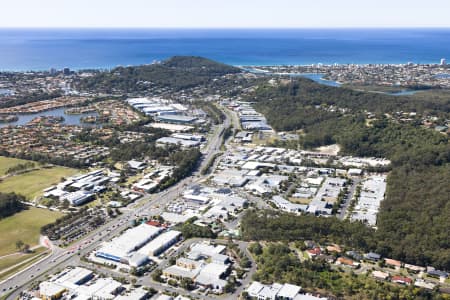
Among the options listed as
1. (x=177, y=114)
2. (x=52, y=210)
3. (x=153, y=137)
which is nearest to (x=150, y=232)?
(x=52, y=210)

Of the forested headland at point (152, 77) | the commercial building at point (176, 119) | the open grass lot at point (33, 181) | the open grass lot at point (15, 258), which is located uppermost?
the forested headland at point (152, 77)

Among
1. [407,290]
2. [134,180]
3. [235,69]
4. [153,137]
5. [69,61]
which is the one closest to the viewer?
[407,290]

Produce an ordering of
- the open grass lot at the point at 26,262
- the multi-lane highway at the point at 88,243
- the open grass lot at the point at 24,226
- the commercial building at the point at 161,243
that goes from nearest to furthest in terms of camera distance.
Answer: the multi-lane highway at the point at 88,243 → the open grass lot at the point at 26,262 → the commercial building at the point at 161,243 → the open grass lot at the point at 24,226

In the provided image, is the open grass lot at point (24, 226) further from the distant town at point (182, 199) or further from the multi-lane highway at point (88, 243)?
the multi-lane highway at point (88, 243)

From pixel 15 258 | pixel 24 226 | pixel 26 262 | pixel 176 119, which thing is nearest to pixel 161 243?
pixel 26 262

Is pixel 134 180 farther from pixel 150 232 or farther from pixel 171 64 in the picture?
pixel 171 64

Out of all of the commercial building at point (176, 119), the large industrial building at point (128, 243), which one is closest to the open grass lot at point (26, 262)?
the large industrial building at point (128, 243)

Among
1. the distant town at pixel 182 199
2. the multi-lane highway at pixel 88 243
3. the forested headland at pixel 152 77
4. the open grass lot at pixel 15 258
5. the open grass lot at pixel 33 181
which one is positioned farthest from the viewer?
the forested headland at pixel 152 77

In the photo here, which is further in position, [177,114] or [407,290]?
[177,114]

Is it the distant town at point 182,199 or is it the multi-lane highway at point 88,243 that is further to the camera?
the multi-lane highway at point 88,243
